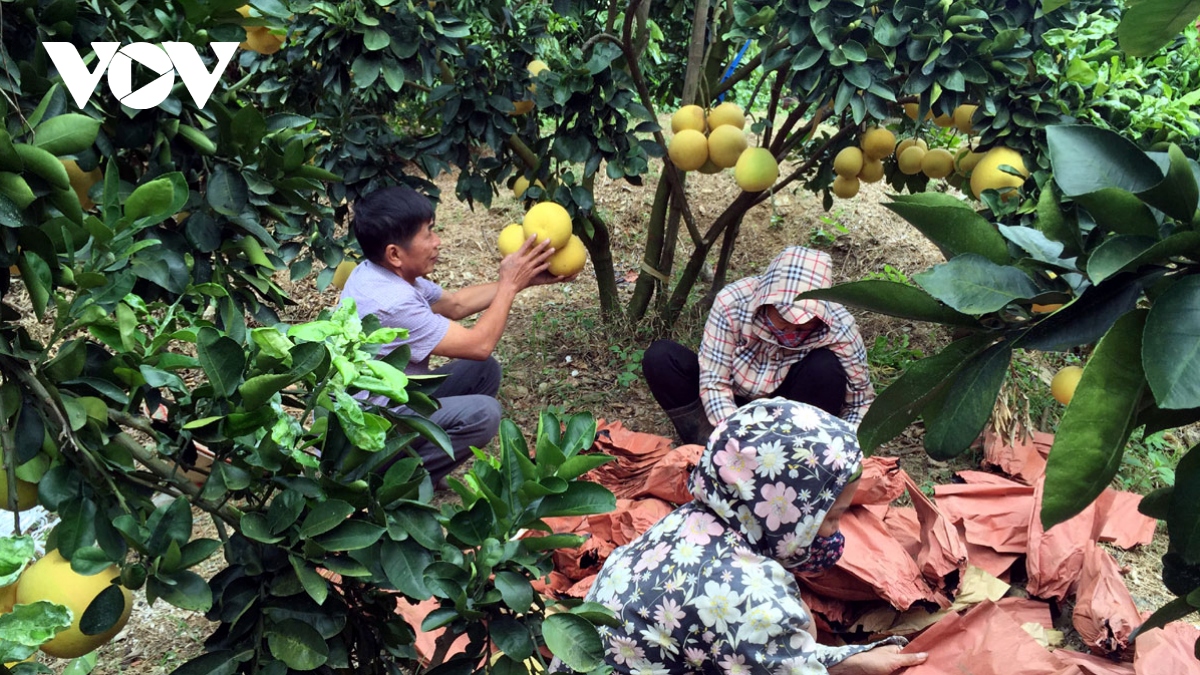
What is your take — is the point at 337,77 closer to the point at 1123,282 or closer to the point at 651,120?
the point at 651,120

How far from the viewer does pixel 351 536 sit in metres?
0.97

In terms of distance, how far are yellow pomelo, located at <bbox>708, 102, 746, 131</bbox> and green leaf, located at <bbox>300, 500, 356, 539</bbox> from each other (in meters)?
2.28

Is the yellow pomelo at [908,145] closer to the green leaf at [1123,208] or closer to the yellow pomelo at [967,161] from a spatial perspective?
the yellow pomelo at [967,161]

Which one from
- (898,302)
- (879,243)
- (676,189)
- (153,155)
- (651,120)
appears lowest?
(879,243)

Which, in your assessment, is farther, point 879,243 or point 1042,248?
point 879,243

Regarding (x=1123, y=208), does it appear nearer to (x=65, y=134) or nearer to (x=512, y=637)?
(x=512, y=637)

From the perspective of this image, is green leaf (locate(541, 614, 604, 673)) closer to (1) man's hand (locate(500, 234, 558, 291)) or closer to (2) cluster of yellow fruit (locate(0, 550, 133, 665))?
(2) cluster of yellow fruit (locate(0, 550, 133, 665))

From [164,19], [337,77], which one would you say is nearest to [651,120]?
[337,77]

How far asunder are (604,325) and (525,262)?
1.30 m

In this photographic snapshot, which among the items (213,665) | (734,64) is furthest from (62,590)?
(734,64)

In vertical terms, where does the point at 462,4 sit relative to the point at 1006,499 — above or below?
above

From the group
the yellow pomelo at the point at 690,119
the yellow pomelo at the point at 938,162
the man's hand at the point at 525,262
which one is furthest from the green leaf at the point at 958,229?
the yellow pomelo at the point at 938,162

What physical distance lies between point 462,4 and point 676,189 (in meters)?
1.05

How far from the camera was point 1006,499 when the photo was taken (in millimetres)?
2615
